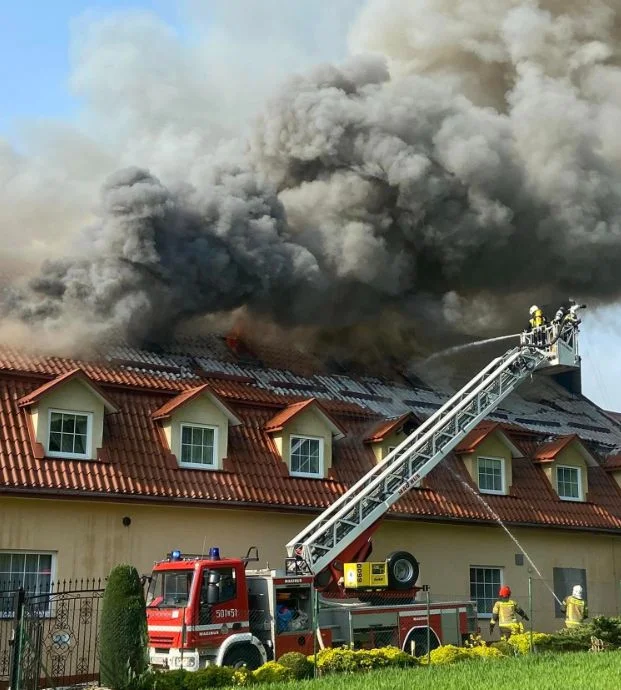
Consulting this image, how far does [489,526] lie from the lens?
70.2 ft

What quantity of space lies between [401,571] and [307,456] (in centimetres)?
373

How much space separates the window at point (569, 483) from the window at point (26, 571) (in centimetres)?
1264

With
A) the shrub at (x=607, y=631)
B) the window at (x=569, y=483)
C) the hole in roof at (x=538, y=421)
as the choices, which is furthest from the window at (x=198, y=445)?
the hole in roof at (x=538, y=421)

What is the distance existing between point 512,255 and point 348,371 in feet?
17.7

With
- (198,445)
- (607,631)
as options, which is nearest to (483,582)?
(607,631)

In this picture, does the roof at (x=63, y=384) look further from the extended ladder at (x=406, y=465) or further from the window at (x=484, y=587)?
the window at (x=484, y=587)

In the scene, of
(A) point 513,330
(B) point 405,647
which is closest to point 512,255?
(A) point 513,330

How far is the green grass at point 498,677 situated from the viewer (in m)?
10.5

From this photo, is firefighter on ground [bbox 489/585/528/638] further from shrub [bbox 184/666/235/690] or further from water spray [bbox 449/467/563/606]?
shrub [bbox 184/666/235/690]

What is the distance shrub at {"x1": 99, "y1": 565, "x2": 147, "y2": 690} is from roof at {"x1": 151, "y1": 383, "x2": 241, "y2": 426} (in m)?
5.33

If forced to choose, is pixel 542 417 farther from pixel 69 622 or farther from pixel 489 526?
pixel 69 622

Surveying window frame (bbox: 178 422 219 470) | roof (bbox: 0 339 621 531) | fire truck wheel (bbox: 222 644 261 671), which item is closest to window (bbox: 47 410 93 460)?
roof (bbox: 0 339 621 531)

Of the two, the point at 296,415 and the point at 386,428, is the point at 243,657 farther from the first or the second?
the point at 386,428

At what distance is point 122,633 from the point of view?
12281mm
